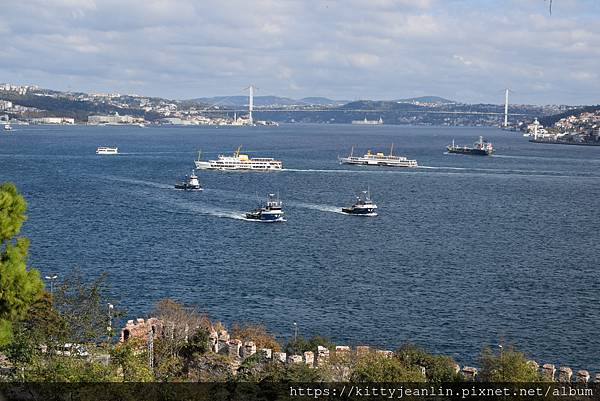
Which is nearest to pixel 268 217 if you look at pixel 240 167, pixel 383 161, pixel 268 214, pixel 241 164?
pixel 268 214

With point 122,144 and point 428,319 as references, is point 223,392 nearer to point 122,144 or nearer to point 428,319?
point 428,319

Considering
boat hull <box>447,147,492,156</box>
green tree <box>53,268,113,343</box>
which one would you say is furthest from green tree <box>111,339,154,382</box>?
boat hull <box>447,147,492,156</box>

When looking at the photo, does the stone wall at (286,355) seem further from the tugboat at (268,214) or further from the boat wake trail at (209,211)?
the boat wake trail at (209,211)

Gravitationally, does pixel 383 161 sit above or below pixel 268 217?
above

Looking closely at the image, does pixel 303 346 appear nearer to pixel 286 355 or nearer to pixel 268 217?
pixel 286 355

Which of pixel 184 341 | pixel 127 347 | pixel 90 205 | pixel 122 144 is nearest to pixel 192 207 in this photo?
pixel 90 205

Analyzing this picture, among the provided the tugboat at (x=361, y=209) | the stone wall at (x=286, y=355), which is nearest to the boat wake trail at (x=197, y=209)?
the tugboat at (x=361, y=209)

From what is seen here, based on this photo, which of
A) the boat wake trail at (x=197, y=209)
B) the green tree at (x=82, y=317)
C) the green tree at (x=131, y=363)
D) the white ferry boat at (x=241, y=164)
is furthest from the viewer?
the white ferry boat at (x=241, y=164)
